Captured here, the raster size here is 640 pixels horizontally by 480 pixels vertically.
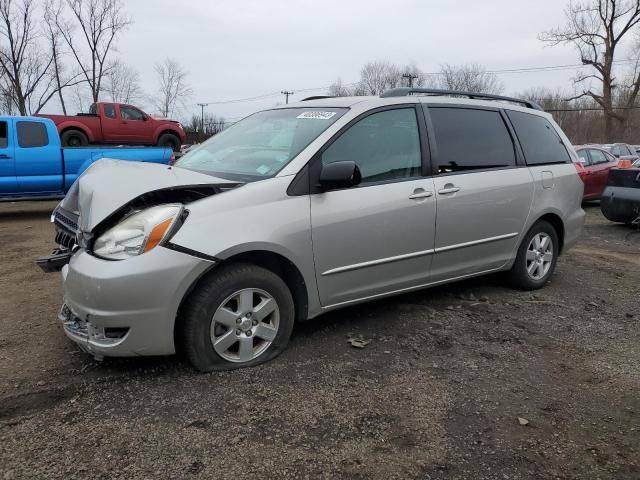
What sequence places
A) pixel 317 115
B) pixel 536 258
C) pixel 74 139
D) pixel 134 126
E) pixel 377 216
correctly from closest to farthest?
1. pixel 377 216
2. pixel 317 115
3. pixel 536 258
4. pixel 74 139
5. pixel 134 126

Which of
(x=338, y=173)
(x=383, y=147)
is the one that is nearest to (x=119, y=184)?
(x=338, y=173)

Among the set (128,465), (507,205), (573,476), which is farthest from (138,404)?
(507,205)

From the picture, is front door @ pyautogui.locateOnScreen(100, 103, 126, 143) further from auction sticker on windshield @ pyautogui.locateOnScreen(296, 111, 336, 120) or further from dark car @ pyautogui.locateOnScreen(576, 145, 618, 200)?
auction sticker on windshield @ pyautogui.locateOnScreen(296, 111, 336, 120)

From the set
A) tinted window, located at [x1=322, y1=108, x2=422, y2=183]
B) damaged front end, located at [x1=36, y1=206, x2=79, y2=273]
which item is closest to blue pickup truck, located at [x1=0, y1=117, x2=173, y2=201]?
damaged front end, located at [x1=36, y1=206, x2=79, y2=273]

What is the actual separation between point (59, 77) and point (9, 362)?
3825 cm

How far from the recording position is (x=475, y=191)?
4277 millimetres

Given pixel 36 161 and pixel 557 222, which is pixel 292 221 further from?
pixel 36 161

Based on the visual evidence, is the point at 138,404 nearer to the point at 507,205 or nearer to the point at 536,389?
the point at 536,389

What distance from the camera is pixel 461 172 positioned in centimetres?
425

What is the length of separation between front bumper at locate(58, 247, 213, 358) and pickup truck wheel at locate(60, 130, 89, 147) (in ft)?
44.8

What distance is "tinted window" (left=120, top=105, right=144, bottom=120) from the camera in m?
16.3

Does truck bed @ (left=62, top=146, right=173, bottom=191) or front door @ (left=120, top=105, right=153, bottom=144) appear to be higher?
front door @ (left=120, top=105, right=153, bottom=144)

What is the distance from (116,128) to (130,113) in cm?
69

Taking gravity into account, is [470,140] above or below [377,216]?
above
